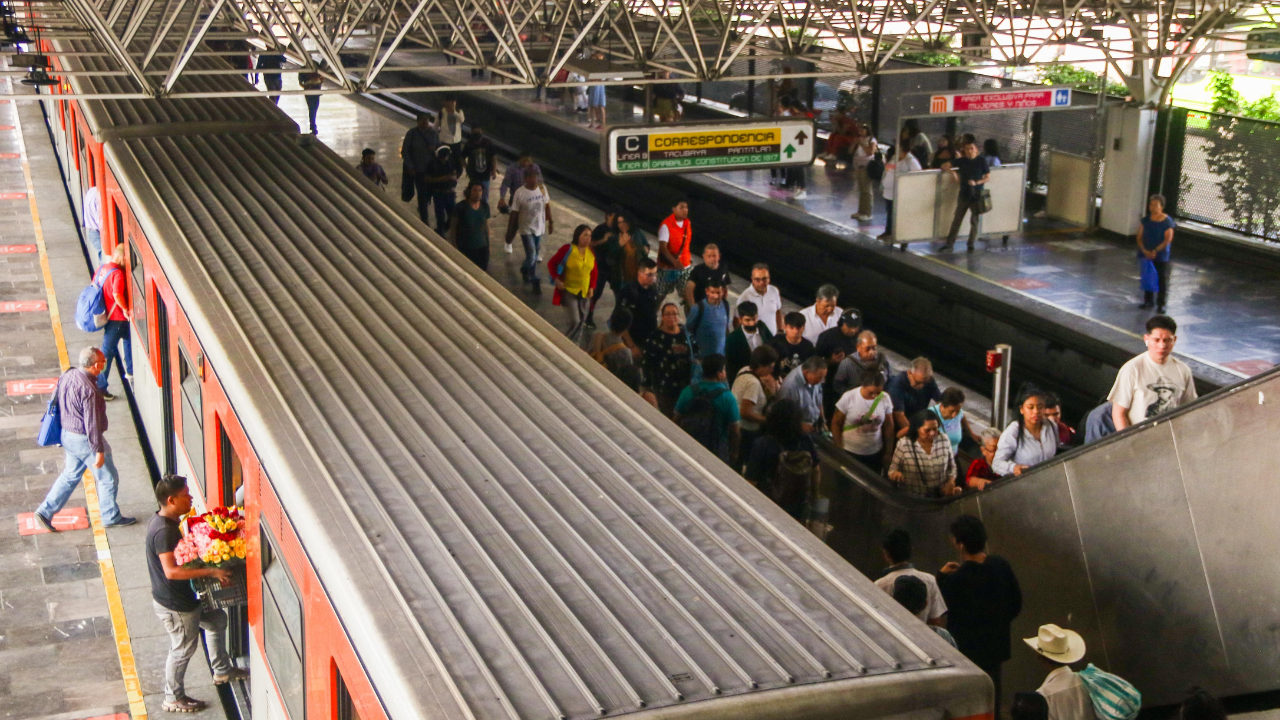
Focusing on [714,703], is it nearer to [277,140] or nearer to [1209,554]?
[1209,554]

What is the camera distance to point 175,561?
6836 millimetres

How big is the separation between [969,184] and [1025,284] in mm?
1734

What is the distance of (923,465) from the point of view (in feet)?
28.3

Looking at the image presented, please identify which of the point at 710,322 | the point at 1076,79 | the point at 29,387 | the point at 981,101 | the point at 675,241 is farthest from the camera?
the point at 1076,79

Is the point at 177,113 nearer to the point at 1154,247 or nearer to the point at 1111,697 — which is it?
the point at 1111,697

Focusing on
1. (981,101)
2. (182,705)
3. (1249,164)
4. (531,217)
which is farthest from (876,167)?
(182,705)

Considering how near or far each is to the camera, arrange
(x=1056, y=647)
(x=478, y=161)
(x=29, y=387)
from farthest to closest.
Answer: (x=478, y=161)
(x=29, y=387)
(x=1056, y=647)

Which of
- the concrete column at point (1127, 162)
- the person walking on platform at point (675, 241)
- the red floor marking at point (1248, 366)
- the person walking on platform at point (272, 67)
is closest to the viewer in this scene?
the person walking on platform at point (675, 241)

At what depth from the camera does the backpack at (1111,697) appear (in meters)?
5.82

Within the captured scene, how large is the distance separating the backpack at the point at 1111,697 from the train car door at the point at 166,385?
567 centimetres

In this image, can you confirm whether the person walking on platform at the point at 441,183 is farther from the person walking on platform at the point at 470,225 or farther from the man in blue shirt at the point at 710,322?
the man in blue shirt at the point at 710,322

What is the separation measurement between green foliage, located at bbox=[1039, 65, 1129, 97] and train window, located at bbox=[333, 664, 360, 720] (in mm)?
19785

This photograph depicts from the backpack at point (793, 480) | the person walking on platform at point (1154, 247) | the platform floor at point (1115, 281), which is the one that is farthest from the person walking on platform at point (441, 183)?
the backpack at point (793, 480)

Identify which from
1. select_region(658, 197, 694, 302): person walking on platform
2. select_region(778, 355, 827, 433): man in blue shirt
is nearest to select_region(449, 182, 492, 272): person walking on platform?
select_region(658, 197, 694, 302): person walking on platform
